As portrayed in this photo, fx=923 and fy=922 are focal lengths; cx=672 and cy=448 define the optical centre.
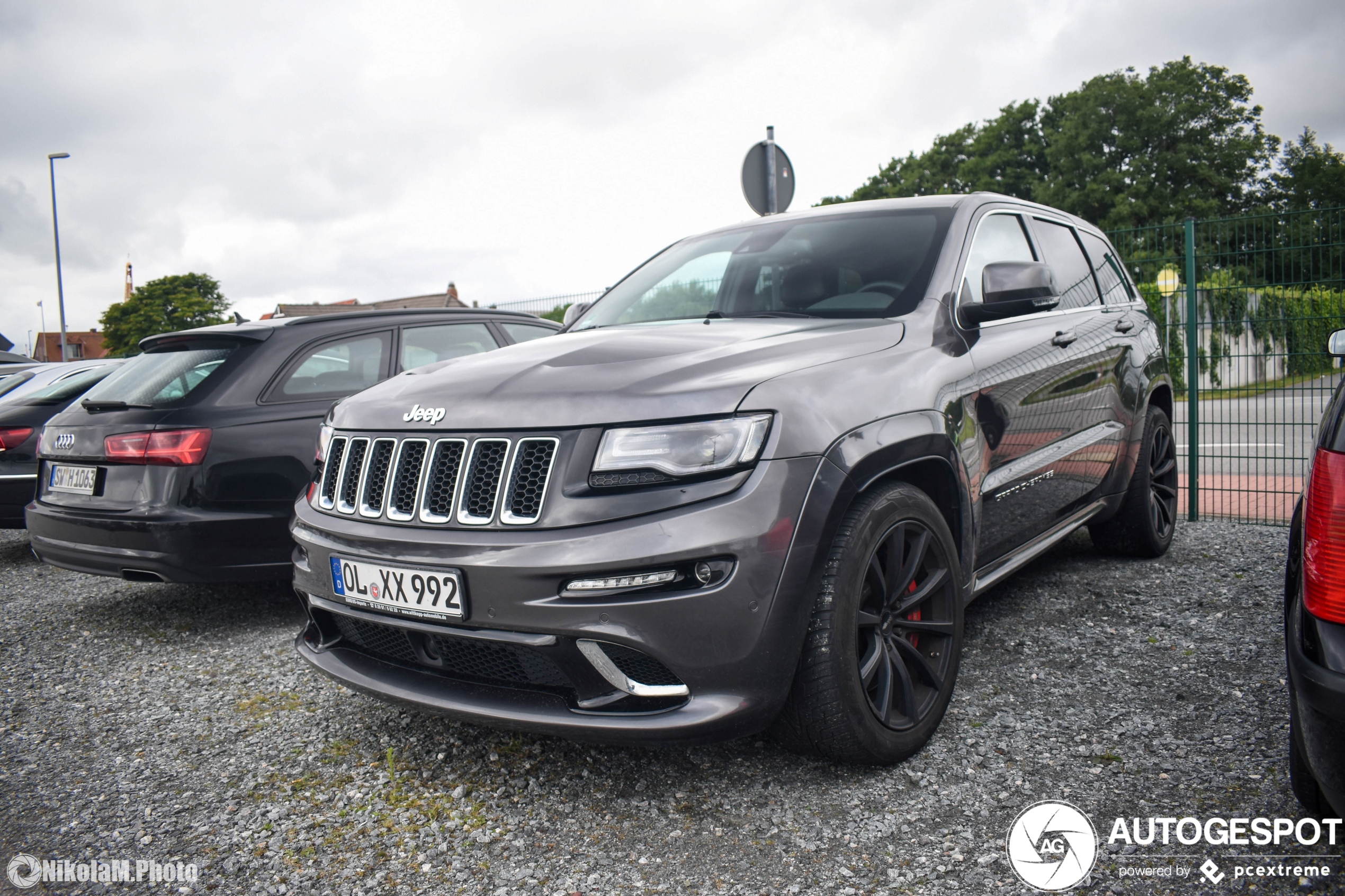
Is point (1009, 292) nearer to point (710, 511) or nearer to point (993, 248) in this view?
point (993, 248)

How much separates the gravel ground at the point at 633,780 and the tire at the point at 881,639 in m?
0.16

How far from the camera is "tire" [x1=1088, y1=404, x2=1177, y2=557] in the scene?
15.7 ft

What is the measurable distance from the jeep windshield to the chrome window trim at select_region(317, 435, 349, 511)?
1.21 metres

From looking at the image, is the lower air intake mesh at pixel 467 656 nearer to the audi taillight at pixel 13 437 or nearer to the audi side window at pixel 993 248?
the audi side window at pixel 993 248

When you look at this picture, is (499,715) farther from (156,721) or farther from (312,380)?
(312,380)

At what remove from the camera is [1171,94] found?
46188 millimetres

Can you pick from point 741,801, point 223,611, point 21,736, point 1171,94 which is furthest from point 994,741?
point 1171,94

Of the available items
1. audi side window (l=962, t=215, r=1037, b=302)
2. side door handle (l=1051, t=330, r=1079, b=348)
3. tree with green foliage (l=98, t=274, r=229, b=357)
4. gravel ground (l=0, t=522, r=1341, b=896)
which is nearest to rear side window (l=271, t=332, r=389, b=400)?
gravel ground (l=0, t=522, r=1341, b=896)

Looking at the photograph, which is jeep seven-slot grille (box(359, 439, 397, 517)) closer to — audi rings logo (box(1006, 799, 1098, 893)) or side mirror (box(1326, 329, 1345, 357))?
audi rings logo (box(1006, 799, 1098, 893))

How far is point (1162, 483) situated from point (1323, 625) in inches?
145

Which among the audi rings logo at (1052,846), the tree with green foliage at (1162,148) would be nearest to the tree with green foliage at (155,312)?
the tree with green foliage at (1162,148)

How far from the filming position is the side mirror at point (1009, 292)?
3.13 meters

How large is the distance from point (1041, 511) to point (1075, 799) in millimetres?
1451

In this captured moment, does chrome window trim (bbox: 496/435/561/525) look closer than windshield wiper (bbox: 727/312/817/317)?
Yes
